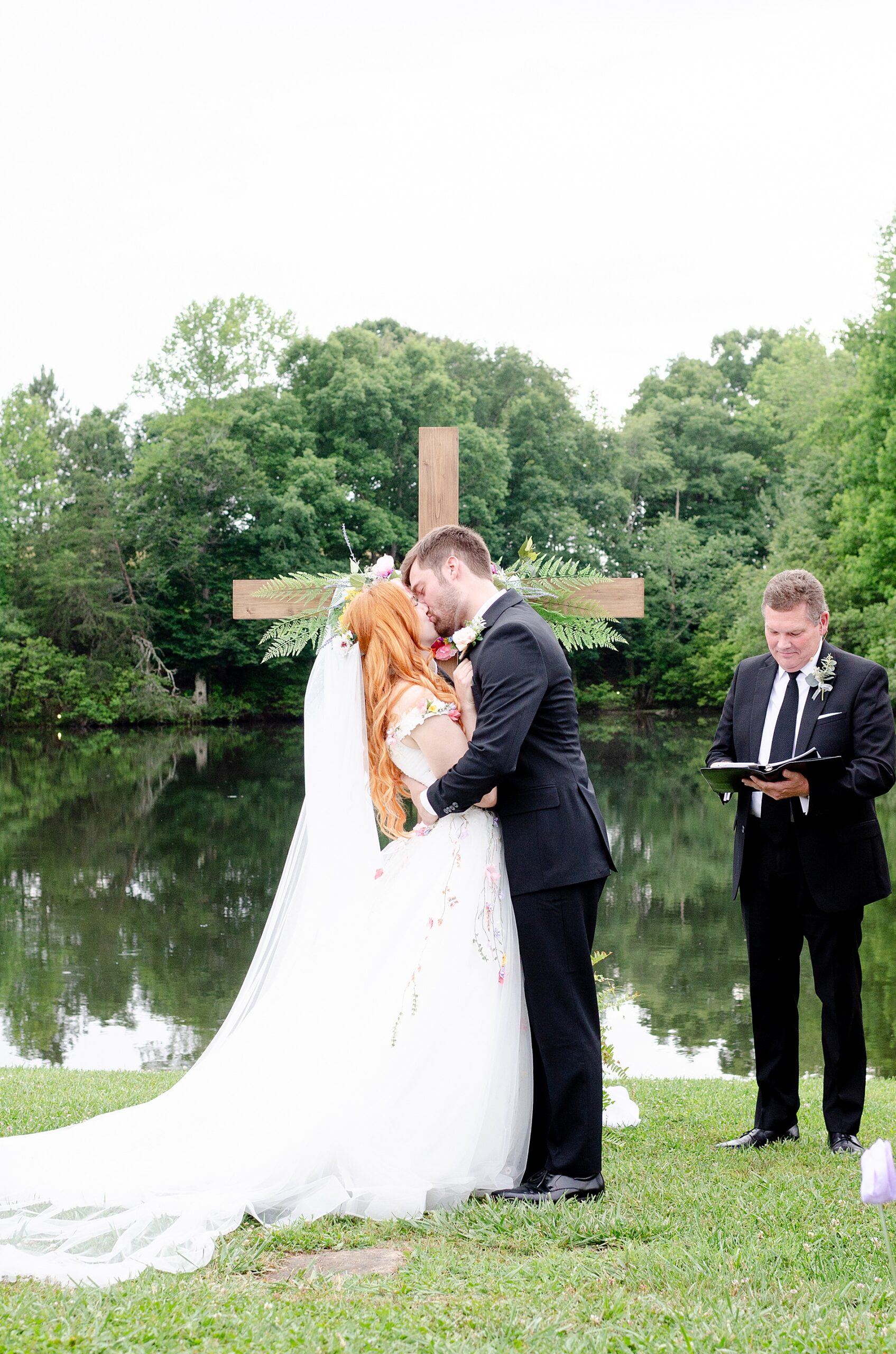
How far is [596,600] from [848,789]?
1386 mm

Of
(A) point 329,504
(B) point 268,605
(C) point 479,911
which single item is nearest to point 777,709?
(C) point 479,911

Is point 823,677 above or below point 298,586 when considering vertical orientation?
below

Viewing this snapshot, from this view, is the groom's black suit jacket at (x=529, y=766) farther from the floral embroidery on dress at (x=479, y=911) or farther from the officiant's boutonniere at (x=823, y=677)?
the officiant's boutonniere at (x=823, y=677)

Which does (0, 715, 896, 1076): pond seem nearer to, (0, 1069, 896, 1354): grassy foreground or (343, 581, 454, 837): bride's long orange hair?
(0, 1069, 896, 1354): grassy foreground

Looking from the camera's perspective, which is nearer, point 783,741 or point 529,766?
point 529,766

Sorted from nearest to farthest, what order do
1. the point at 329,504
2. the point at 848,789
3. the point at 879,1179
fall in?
1. the point at 879,1179
2. the point at 848,789
3. the point at 329,504

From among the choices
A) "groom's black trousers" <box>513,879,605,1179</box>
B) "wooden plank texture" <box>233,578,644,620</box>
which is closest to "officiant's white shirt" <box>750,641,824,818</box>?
"wooden plank texture" <box>233,578,644,620</box>

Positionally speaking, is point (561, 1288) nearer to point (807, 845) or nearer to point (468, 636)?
point (468, 636)

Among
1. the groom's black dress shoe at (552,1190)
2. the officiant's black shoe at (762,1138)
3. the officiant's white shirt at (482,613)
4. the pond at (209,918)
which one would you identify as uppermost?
the officiant's white shirt at (482,613)

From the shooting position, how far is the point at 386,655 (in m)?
4.29

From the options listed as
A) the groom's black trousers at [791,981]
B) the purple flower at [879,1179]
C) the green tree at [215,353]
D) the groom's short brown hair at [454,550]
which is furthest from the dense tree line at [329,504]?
the purple flower at [879,1179]

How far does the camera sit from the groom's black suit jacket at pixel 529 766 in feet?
13.0

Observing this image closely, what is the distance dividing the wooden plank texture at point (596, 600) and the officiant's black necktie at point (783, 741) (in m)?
0.71

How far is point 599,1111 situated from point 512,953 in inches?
23.2
